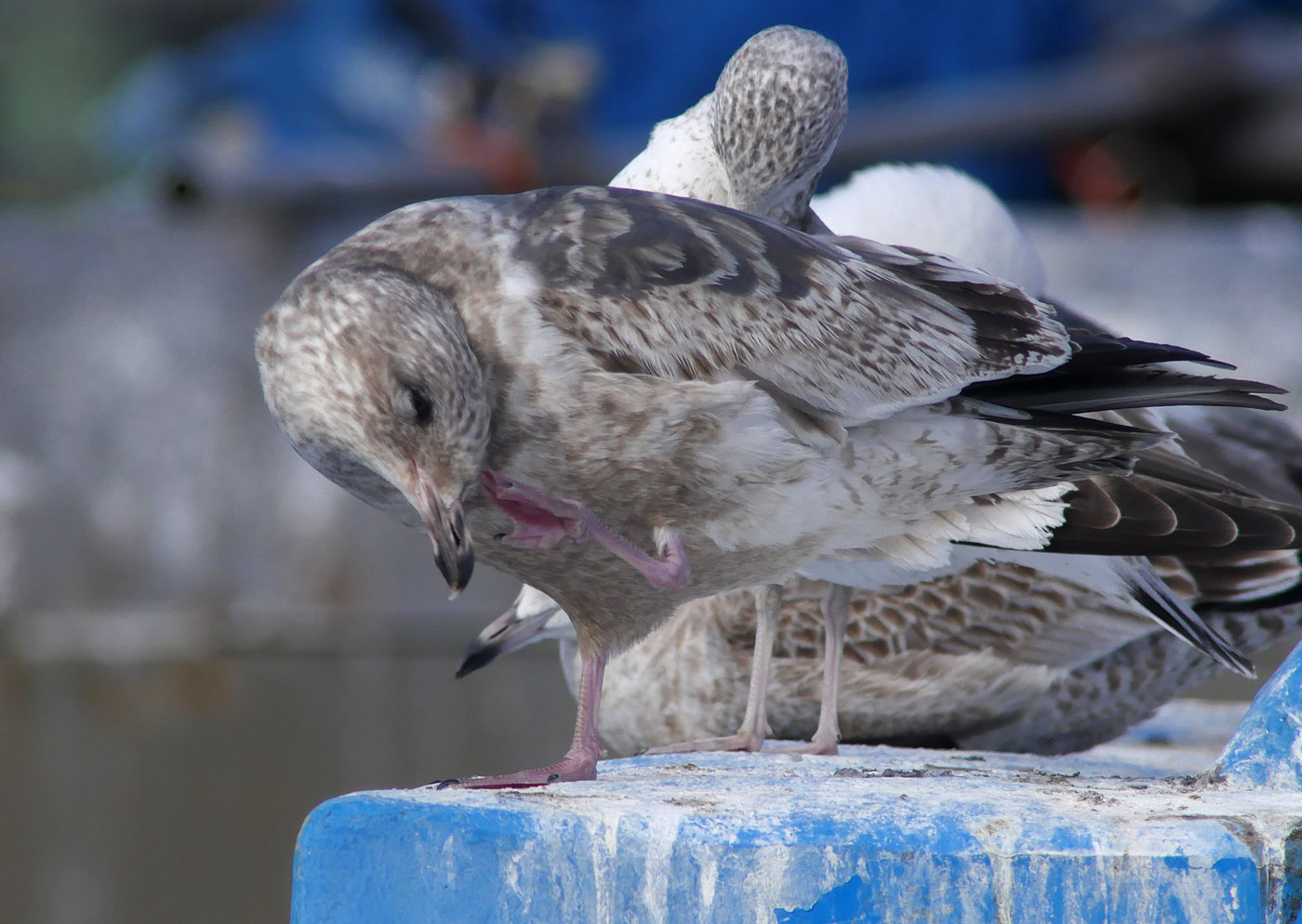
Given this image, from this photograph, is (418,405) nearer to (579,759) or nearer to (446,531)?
(446,531)

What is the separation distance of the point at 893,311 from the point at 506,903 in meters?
0.90

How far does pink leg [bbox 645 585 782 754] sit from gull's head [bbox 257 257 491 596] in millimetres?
775

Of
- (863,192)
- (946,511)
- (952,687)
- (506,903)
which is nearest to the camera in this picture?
(506,903)

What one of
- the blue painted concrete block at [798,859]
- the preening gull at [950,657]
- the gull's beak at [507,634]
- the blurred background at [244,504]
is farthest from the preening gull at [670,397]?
the blurred background at [244,504]

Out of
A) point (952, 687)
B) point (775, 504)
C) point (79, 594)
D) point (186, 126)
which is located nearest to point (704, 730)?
point (952, 687)

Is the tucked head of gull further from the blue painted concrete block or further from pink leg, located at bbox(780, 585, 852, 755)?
the blue painted concrete block

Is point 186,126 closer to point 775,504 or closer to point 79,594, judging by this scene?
point 79,594

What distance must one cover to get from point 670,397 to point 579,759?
17.4 inches

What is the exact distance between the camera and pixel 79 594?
5152mm

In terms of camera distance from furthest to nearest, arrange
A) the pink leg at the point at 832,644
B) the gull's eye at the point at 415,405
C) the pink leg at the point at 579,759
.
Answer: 1. the pink leg at the point at 832,644
2. the pink leg at the point at 579,759
3. the gull's eye at the point at 415,405

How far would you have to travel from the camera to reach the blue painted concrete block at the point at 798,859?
1486 millimetres

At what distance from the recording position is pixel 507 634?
2.56m

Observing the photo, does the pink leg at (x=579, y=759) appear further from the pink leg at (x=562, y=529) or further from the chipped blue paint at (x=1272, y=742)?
the chipped blue paint at (x=1272, y=742)

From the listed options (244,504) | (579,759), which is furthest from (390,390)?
(244,504)
